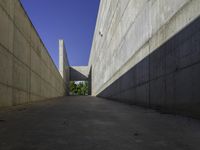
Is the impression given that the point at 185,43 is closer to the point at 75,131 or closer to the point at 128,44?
the point at 75,131

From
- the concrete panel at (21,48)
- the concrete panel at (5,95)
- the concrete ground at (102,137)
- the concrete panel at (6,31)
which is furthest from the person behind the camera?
the concrete panel at (21,48)

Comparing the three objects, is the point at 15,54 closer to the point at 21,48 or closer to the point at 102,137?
the point at 21,48

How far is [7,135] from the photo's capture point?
2762 millimetres

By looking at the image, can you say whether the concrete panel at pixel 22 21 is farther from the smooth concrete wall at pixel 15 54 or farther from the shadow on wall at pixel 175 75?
the shadow on wall at pixel 175 75

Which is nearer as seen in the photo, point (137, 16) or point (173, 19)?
point (173, 19)

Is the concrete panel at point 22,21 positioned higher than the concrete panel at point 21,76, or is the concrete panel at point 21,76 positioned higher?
the concrete panel at point 22,21

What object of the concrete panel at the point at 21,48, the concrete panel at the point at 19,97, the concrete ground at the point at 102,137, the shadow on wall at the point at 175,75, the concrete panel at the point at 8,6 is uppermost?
the concrete panel at the point at 8,6

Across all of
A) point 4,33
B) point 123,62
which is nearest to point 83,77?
point 123,62

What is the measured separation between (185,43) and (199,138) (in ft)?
5.81

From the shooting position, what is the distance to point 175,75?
4.33 metres

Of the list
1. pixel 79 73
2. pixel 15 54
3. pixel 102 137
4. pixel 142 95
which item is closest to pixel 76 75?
pixel 79 73

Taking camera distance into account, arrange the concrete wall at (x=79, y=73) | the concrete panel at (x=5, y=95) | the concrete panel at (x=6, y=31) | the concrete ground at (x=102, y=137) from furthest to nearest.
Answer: the concrete wall at (x=79, y=73) < the concrete panel at (x=6, y=31) < the concrete panel at (x=5, y=95) < the concrete ground at (x=102, y=137)

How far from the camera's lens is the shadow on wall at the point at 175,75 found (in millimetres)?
3641

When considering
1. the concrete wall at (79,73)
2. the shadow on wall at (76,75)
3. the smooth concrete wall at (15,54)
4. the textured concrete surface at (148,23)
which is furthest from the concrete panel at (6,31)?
the shadow on wall at (76,75)
